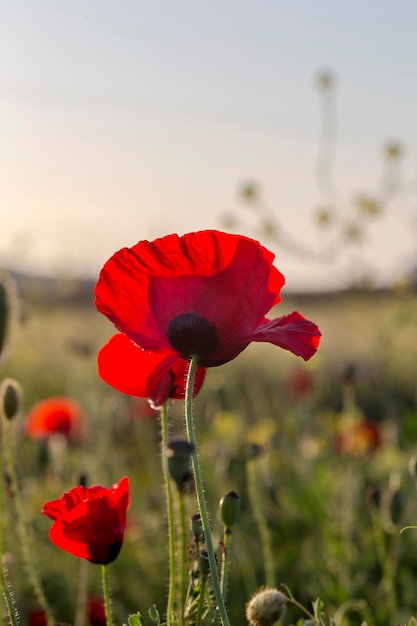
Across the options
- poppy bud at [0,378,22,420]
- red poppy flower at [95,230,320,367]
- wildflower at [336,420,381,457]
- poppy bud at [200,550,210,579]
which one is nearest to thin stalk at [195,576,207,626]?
poppy bud at [200,550,210,579]

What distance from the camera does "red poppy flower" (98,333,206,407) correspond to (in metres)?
1.07

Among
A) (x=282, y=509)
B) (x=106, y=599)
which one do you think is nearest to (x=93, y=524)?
(x=106, y=599)

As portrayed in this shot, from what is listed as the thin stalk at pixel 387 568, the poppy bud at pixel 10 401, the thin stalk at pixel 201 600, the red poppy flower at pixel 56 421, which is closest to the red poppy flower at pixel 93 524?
the thin stalk at pixel 201 600

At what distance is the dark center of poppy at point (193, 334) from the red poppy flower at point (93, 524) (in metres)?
0.17

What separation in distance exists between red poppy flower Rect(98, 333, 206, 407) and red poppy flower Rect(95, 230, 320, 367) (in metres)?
0.07

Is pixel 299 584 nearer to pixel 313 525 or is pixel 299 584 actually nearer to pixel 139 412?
pixel 313 525

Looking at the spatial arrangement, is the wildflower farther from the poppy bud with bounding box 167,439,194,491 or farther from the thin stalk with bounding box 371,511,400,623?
the poppy bud with bounding box 167,439,194,491

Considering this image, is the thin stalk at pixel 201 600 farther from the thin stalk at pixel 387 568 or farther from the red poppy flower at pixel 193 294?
the thin stalk at pixel 387 568

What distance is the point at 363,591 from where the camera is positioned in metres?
2.20

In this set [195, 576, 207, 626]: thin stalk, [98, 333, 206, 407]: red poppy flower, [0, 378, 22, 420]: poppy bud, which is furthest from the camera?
[0, 378, 22, 420]: poppy bud

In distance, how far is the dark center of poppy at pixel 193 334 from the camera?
0.97 metres

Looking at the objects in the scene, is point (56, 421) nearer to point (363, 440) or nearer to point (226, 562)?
point (363, 440)

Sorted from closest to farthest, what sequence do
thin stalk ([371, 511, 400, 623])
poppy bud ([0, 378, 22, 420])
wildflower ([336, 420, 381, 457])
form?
poppy bud ([0, 378, 22, 420])
thin stalk ([371, 511, 400, 623])
wildflower ([336, 420, 381, 457])

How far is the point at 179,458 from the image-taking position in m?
0.86
